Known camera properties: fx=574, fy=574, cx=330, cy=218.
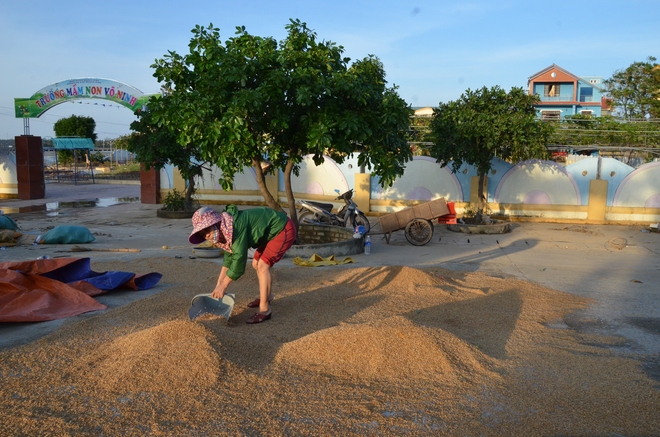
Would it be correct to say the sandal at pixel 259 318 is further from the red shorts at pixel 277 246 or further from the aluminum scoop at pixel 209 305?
the red shorts at pixel 277 246

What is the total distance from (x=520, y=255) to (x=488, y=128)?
3.96 m

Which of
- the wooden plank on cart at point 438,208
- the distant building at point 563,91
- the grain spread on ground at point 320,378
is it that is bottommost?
the grain spread on ground at point 320,378

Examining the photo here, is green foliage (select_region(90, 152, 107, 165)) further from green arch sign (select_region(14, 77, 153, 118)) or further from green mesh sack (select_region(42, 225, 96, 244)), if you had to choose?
green mesh sack (select_region(42, 225, 96, 244))

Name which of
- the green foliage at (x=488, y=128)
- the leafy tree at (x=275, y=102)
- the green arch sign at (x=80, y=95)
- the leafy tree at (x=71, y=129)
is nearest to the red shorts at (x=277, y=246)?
the leafy tree at (x=275, y=102)

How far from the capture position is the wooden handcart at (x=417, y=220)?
1234 centimetres

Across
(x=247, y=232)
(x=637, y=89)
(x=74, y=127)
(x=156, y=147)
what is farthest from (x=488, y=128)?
(x=74, y=127)

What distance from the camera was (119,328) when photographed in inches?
217

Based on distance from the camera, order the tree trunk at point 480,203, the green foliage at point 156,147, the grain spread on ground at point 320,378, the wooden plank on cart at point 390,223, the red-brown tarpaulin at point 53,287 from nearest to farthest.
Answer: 1. the grain spread on ground at point 320,378
2. the red-brown tarpaulin at point 53,287
3. the wooden plank on cart at point 390,223
4. the tree trunk at point 480,203
5. the green foliage at point 156,147

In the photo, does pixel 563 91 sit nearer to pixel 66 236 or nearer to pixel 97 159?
pixel 97 159

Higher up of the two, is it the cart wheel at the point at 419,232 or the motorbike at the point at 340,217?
the motorbike at the point at 340,217

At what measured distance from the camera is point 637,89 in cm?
3122

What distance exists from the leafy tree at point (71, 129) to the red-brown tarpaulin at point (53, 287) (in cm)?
4056

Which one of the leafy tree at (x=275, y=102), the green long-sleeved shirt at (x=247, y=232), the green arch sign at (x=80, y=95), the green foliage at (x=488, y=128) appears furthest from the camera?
the green arch sign at (x=80, y=95)

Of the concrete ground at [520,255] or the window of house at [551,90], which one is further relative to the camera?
the window of house at [551,90]
